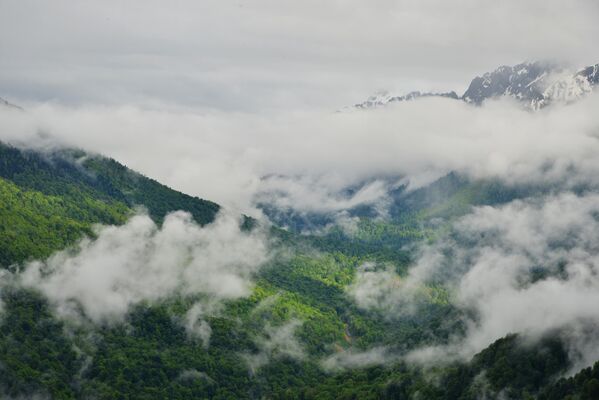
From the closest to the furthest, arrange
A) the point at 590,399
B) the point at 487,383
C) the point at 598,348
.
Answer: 1. the point at 590,399
2. the point at 598,348
3. the point at 487,383

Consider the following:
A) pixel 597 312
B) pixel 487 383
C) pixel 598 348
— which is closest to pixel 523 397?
pixel 487 383

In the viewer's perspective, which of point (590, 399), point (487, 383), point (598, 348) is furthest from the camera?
point (487, 383)

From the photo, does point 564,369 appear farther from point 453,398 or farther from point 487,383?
point 453,398

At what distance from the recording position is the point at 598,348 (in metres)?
175

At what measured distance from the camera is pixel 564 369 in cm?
17912

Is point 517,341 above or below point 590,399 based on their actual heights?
above

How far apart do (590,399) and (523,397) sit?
99.3 feet

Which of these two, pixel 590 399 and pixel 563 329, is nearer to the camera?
pixel 590 399

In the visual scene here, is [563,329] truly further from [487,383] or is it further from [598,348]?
[487,383]

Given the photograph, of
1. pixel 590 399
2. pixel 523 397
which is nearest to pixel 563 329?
pixel 523 397

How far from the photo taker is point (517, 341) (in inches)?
7741

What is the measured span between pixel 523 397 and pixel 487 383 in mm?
13390

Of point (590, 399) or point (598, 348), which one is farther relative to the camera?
point (598, 348)

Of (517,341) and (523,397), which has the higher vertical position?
(517,341)
